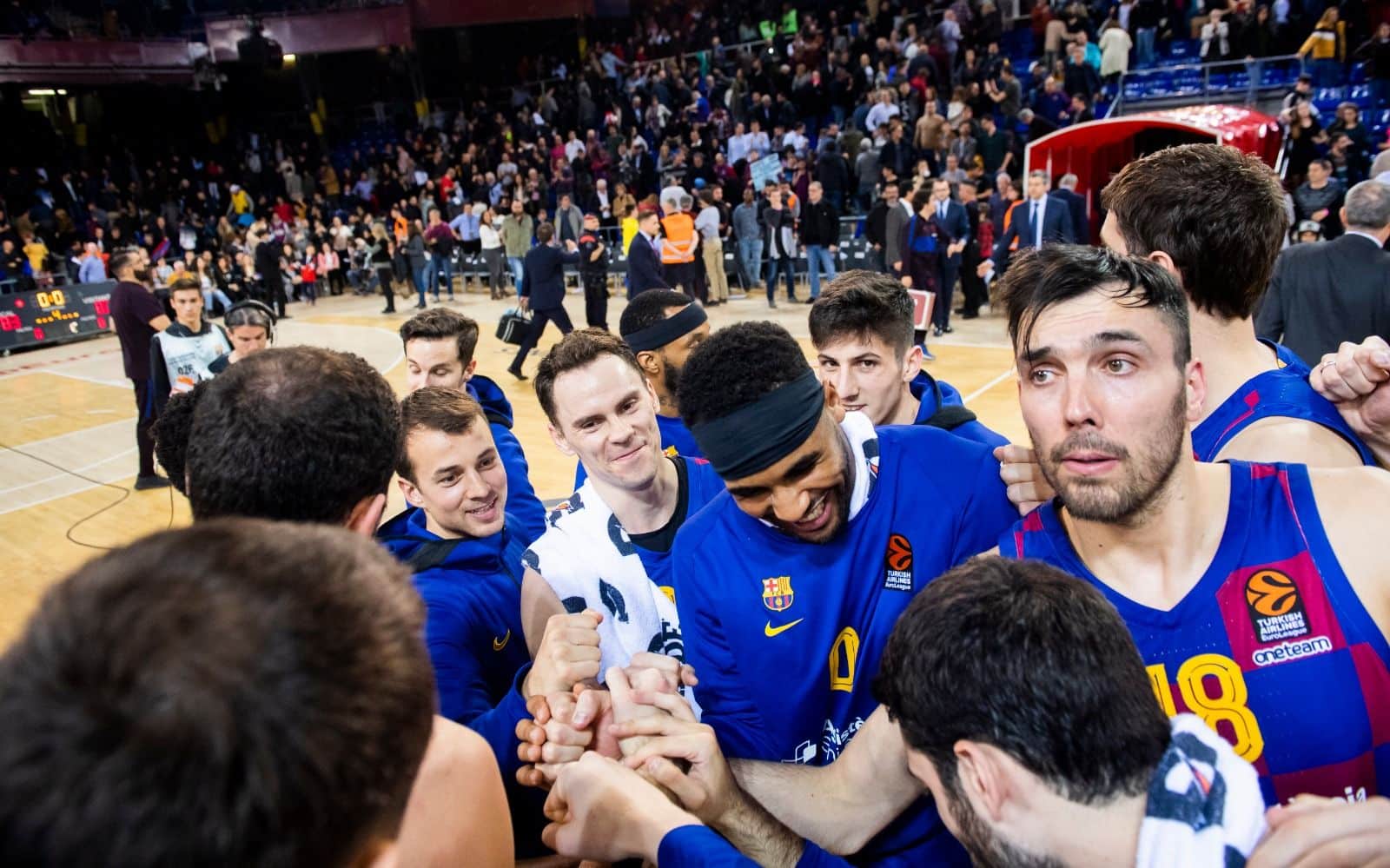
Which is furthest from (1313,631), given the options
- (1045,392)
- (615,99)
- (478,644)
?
(615,99)

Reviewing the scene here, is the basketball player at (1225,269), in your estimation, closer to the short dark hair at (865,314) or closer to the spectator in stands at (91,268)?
the short dark hair at (865,314)

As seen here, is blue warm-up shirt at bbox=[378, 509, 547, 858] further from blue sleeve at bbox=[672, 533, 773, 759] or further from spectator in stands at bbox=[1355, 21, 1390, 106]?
spectator in stands at bbox=[1355, 21, 1390, 106]

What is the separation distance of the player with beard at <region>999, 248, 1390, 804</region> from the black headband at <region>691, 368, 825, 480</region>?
48 centimetres

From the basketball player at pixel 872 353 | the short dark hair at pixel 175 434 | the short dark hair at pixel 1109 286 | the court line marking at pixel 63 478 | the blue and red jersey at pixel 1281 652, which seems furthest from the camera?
the court line marking at pixel 63 478

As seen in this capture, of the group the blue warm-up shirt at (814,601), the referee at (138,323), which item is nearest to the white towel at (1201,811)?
the blue warm-up shirt at (814,601)

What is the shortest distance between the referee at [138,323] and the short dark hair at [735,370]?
7.30 meters

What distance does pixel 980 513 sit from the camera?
2.18m

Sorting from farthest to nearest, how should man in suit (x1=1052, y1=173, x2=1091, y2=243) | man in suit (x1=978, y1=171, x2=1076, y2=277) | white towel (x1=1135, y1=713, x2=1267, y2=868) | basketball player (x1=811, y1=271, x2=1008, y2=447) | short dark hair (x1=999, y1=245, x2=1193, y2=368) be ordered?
1. man in suit (x1=1052, y1=173, x2=1091, y2=243)
2. man in suit (x1=978, y1=171, x2=1076, y2=277)
3. basketball player (x1=811, y1=271, x2=1008, y2=447)
4. short dark hair (x1=999, y1=245, x2=1193, y2=368)
5. white towel (x1=1135, y1=713, x2=1267, y2=868)

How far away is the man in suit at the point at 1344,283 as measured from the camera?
4984 mm

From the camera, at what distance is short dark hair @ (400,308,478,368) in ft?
15.1

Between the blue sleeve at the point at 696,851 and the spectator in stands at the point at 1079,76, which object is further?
the spectator in stands at the point at 1079,76

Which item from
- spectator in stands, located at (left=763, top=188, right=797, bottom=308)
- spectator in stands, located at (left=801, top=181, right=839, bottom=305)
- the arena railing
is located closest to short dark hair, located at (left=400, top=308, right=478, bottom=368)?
spectator in stands, located at (left=801, top=181, right=839, bottom=305)

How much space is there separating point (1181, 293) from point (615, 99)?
2415 cm

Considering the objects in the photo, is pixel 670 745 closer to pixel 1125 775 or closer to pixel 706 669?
pixel 706 669
